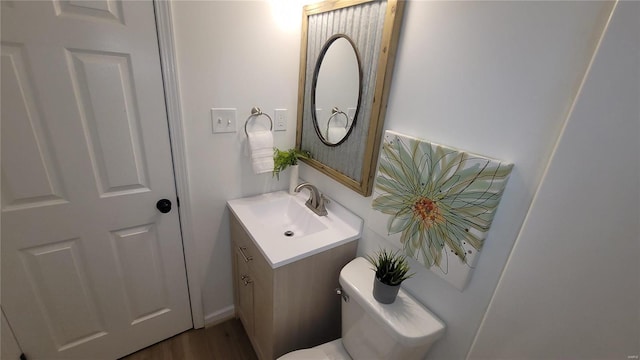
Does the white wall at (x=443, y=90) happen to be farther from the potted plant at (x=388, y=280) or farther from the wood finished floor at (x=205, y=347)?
the wood finished floor at (x=205, y=347)

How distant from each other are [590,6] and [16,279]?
201 centimetres

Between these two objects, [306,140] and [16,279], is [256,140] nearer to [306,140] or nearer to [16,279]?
[306,140]

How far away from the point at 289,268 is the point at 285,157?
65 cm

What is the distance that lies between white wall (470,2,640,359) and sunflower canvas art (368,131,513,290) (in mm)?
110

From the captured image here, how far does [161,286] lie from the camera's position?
1.40 metres

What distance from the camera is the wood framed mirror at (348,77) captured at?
935mm

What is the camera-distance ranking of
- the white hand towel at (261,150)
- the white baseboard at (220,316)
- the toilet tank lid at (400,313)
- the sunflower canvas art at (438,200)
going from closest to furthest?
1. the sunflower canvas art at (438,200)
2. the toilet tank lid at (400,313)
3. the white hand towel at (261,150)
4. the white baseboard at (220,316)

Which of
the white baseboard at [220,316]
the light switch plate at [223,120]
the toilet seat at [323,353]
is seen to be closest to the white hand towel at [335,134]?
the light switch plate at [223,120]

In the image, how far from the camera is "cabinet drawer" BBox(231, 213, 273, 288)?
3.52 feet

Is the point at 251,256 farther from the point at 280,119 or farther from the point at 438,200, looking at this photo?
the point at 438,200

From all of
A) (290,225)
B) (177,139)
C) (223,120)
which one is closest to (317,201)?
(290,225)

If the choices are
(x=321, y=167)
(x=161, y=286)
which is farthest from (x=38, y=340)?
(x=321, y=167)

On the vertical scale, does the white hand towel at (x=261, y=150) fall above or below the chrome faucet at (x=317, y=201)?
above

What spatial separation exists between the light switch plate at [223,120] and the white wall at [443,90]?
33 millimetres
